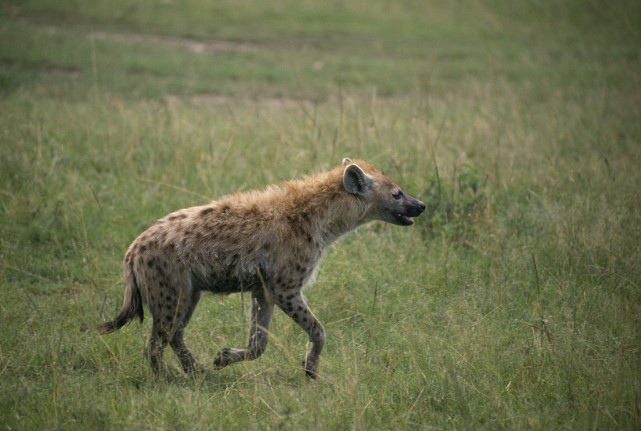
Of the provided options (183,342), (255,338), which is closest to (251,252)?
(255,338)

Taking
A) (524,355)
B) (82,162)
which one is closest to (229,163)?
(82,162)

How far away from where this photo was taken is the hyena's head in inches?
151

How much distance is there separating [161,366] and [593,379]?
2211 millimetres

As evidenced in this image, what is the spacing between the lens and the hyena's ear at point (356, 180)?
373 centimetres

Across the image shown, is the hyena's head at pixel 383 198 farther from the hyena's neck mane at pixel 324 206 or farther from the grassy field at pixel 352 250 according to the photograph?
the grassy field at pixel 352 250

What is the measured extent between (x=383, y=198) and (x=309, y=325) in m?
0.95

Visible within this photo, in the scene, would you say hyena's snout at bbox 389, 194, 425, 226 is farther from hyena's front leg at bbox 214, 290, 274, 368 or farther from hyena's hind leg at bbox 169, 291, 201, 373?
hyena's hind leg at bbox 169, 291, 201, 373

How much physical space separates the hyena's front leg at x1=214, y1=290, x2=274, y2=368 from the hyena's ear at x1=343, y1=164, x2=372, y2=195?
82cm

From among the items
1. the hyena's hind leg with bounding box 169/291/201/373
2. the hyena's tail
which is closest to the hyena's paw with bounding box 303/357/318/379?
the hyena's hind leg with bounding box 169/291/201/373

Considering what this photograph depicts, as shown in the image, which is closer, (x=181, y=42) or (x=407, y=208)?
(x=407, y=208)

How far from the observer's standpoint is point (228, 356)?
135 inches

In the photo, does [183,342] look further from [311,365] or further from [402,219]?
[402,219]

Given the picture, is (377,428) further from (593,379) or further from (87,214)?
(87,214)

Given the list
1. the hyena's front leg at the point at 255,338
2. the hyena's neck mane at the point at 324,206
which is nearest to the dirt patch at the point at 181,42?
the hyena's neck mane at the point at 324,206
